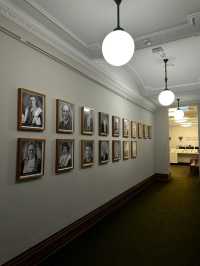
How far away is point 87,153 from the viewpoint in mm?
3881

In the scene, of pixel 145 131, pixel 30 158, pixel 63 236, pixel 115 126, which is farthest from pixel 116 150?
pixel 145 131

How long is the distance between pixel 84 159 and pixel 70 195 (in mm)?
715

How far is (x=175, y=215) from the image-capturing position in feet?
14.5

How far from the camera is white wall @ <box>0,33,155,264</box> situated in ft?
7.68

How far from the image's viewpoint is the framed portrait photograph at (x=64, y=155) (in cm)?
311

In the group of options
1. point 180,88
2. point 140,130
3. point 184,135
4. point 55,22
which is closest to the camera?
point 55,22

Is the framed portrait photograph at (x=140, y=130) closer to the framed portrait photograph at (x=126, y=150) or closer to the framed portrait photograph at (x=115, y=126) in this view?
the framed portrait photograph at (x=126, y=150)

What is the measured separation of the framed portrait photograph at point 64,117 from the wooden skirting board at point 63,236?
1.63 m

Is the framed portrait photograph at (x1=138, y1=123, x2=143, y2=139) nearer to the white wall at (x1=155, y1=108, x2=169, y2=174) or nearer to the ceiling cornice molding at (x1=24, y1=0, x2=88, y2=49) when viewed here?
the white wall at (x1=155, y1=108, x2=169, y2=174)

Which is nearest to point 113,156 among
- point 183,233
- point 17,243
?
point 183,233

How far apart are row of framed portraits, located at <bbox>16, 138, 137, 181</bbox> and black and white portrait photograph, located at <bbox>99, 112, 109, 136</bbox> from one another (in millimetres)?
203

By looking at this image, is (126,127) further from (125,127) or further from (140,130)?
(140,130)

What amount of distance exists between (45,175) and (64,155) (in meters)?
0.49

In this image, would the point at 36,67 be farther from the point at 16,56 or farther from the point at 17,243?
the point at 17,243
